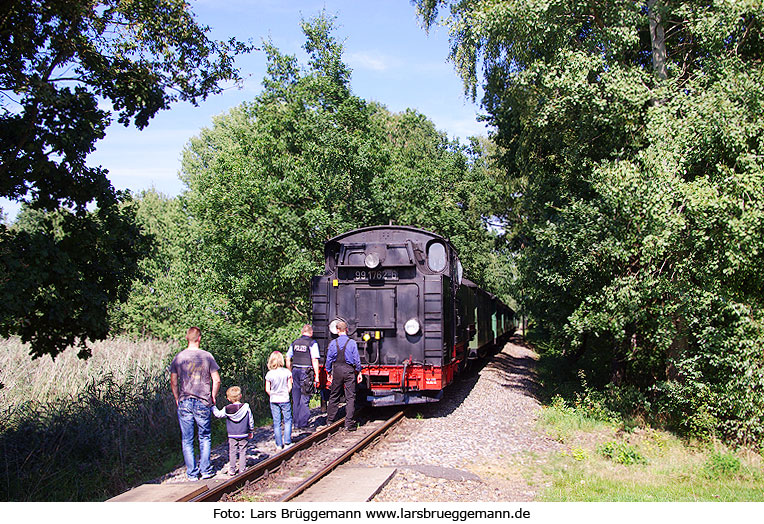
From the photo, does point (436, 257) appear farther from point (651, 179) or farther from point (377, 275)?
point (651, 179)

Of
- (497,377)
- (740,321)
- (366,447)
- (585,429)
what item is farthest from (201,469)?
(497,377)

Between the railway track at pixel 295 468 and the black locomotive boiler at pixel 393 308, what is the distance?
1.22 meters

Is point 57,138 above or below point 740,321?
above

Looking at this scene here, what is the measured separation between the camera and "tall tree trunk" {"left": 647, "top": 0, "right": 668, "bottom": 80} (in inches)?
473

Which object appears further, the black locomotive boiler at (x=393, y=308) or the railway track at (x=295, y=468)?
the black locomotive boiler at (x=393, y=308)

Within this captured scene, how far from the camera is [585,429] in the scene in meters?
11.1

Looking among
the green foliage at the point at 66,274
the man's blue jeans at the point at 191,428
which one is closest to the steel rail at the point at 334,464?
the man's blue jeans at the point at 191,428

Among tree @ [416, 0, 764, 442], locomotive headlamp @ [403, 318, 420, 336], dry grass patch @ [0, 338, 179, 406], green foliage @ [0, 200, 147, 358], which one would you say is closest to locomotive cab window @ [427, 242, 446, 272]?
locomotive headlamp @ [403, 318, 420, 336]

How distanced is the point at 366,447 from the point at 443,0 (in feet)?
41.9

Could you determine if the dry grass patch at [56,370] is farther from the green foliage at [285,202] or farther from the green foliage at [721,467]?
the green foliage at [721,467]

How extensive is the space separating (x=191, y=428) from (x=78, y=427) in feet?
13.0

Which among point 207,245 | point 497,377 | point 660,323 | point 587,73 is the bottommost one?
point 497,377

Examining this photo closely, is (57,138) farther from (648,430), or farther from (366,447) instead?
(648,430)

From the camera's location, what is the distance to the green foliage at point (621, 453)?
28.9ft
